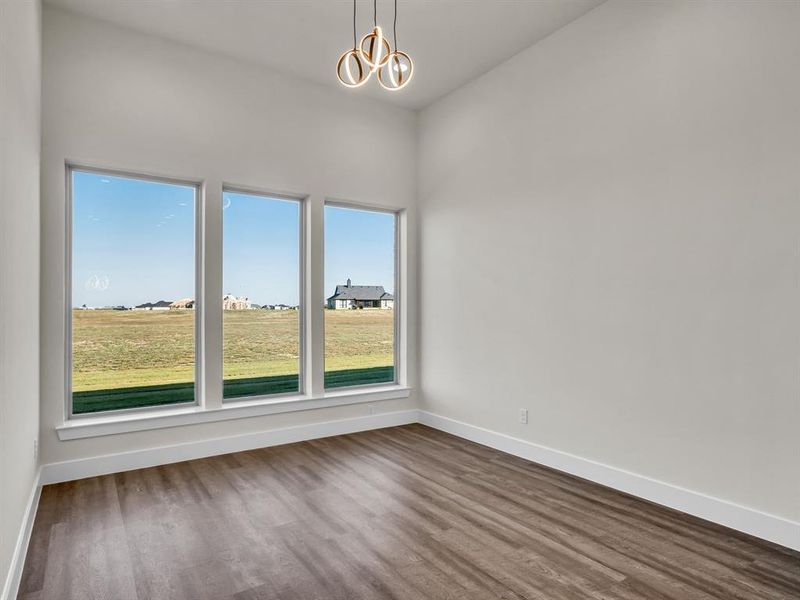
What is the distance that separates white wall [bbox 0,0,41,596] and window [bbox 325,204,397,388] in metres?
2.45

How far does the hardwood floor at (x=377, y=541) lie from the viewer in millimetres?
2174

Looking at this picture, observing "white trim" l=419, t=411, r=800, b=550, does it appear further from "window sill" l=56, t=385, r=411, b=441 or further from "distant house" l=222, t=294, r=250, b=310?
"distant house" l=222, t=294, r=250, b=310

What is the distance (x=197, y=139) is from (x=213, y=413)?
7.62 feet

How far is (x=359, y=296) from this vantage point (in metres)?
5.12

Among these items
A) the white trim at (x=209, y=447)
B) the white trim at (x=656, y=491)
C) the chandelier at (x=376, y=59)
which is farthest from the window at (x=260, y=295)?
the white trim at (x=656, y=491)

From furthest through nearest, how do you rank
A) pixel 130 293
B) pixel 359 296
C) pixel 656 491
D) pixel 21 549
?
pixel 359 296 → pixel 130 293 → pixel 656 491 → pixel 21 549

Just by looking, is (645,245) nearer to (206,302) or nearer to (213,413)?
(206,302)

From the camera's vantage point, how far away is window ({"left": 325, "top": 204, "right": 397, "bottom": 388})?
4.92 m

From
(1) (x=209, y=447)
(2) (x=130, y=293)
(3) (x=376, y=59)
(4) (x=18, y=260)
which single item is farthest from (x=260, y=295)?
(3) (x=376, y=59)

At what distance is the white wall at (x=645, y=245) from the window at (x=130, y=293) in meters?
2.56

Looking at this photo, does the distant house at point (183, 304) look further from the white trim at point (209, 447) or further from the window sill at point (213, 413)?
the white trim at point (209, 447)

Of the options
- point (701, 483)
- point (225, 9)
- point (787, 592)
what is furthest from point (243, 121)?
point (787, 592)

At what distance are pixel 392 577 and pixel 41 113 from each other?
3810mm

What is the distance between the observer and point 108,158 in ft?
12.0
